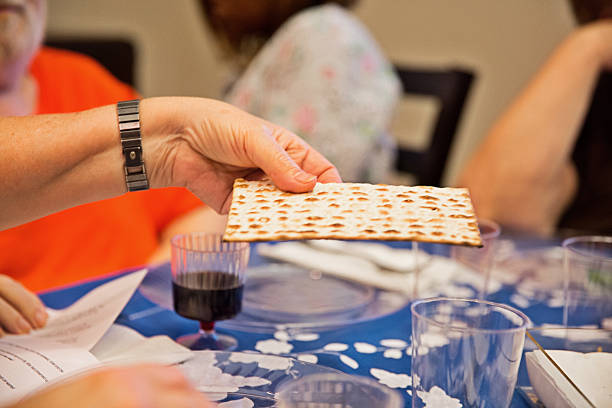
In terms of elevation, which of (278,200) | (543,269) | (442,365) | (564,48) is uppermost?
(564,48)

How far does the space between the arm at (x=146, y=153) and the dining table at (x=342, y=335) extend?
0.20 meters

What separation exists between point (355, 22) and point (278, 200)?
4.47 ft

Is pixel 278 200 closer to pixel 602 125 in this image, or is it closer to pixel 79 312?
pixel 79 312

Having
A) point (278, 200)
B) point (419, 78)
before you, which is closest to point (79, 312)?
point (278, 200)

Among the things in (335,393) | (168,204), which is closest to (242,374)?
(335,393)

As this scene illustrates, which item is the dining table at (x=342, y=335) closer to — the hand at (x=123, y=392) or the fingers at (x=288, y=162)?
the fingers at (x=288, y=162)

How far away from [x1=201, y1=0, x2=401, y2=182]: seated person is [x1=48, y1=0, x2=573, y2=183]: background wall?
1128mm

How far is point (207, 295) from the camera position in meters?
0.82

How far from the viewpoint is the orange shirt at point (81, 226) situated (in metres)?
1.40

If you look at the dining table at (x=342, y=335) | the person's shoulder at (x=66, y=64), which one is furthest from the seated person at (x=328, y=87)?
the dining table at (x=342, y=335)

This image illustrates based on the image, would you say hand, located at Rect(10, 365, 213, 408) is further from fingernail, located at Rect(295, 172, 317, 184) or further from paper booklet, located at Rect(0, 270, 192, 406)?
fingernail, located at Rect(295, 172, 317, 184)

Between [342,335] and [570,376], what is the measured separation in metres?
0.33

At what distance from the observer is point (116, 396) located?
0.35m

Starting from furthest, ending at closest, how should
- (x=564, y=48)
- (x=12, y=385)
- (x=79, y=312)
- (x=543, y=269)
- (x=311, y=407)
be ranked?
(x=564, y=48)
(x=543, y=269)
(x=79, y=312)
(x=12, y=385)
(x=311, y=407)
